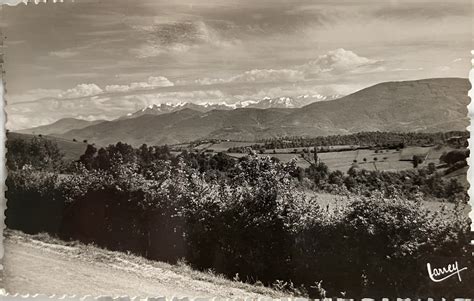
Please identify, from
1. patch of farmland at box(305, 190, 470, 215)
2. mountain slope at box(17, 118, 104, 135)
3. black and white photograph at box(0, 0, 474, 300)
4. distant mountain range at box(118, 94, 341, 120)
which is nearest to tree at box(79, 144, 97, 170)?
black and white photograph at box(0, 0, 474, 300)

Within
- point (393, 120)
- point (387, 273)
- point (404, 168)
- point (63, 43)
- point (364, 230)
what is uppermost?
point (63, 43)

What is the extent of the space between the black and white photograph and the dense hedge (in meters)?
0.01

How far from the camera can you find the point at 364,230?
5301 millimetres

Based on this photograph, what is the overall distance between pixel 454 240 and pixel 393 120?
107 centimetres

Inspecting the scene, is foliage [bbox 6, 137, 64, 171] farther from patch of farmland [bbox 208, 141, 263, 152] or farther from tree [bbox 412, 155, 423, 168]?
tree [bbox 412, 155, 423, 168]

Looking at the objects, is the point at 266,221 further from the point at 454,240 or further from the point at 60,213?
the point at 60,213

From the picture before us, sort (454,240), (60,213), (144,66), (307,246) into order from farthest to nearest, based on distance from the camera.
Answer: (60,213)
(144,66)
(307,246)
(454,240)

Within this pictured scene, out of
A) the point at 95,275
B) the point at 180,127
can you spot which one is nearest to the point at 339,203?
the point at 180,127

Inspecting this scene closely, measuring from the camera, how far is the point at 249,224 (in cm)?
563

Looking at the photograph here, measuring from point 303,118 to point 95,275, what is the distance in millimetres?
2435

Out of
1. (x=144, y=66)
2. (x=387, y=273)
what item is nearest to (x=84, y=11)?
(x=144, y=66)

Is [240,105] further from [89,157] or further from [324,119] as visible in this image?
[89,157]

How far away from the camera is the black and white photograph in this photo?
5.16 metres
